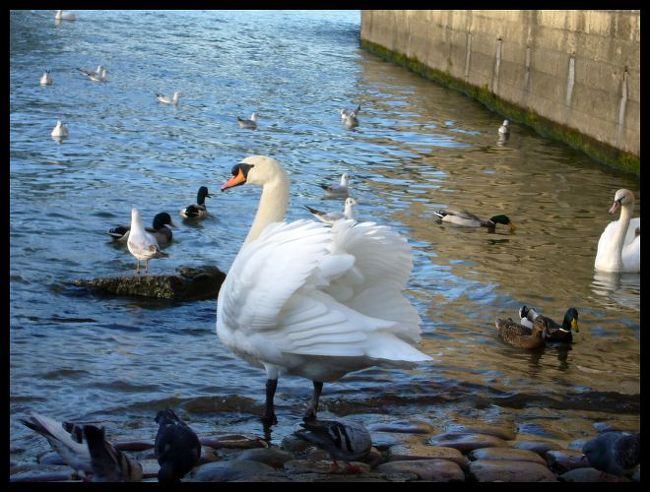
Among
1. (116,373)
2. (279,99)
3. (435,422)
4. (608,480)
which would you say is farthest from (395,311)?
(279,99)

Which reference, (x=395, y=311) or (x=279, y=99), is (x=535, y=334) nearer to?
(x=395, y=311)

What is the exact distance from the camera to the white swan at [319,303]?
6426 mm

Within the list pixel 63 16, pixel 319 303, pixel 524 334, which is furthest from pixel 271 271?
pixel 63 16

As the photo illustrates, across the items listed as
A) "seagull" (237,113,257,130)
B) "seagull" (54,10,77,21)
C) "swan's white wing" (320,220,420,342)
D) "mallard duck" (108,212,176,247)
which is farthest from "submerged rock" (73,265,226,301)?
"seagull" (54,10,77,21)

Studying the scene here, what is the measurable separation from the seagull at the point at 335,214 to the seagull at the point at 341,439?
818cm

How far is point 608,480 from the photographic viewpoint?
612 centimetres

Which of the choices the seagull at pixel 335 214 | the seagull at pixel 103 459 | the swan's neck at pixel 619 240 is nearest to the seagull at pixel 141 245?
the seagull at pixel 335 214

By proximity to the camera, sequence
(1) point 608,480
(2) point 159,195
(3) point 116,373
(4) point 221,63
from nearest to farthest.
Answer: (1) point 608,480 < (3) point 116,373 < (2) point 159,195 < (4) point 221,63

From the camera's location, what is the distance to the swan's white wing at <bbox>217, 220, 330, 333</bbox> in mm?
6406

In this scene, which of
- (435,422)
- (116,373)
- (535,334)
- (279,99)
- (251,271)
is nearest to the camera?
(251,271)

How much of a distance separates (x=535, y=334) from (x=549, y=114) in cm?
1279

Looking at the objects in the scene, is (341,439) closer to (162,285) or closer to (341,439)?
(341,439)

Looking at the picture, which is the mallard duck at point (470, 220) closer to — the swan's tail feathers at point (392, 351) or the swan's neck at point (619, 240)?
the swan's neck at point (619, 240)
